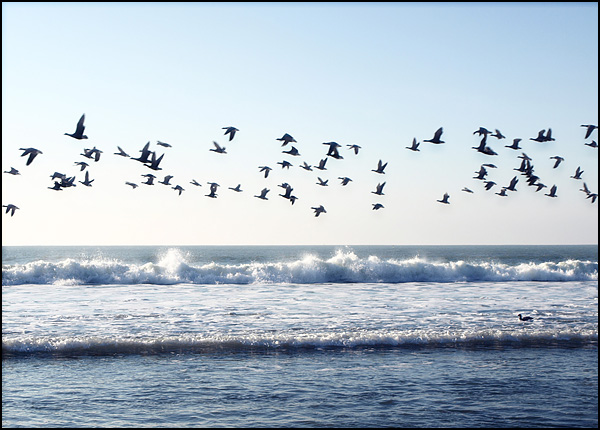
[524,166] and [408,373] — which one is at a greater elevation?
[524,166]

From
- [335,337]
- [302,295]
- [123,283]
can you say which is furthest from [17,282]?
[335,337]

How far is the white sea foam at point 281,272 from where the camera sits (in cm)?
4241

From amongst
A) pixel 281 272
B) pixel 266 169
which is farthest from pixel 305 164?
pixel 281 272

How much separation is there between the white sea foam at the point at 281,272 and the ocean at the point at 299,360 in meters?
10.6

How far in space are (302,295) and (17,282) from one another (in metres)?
21.5

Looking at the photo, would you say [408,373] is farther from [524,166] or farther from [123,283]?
[123,283]

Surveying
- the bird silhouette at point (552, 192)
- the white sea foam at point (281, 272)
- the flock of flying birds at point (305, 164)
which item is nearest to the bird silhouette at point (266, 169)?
the flock of flying birds at point (305, 164)

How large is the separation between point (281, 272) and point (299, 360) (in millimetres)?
29960

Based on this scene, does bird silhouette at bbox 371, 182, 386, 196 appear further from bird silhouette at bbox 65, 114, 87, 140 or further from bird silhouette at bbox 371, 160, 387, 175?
bird silhouette at bbox 65, 114, 87, 140

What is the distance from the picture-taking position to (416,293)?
3359 cm

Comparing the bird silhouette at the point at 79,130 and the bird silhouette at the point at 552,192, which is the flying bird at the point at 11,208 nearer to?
the bird silhouette at the point at 79,130

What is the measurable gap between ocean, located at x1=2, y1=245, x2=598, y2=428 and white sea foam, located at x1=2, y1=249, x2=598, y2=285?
34.6ft

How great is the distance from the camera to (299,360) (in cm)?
1605

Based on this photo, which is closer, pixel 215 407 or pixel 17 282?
pixel 215 407
